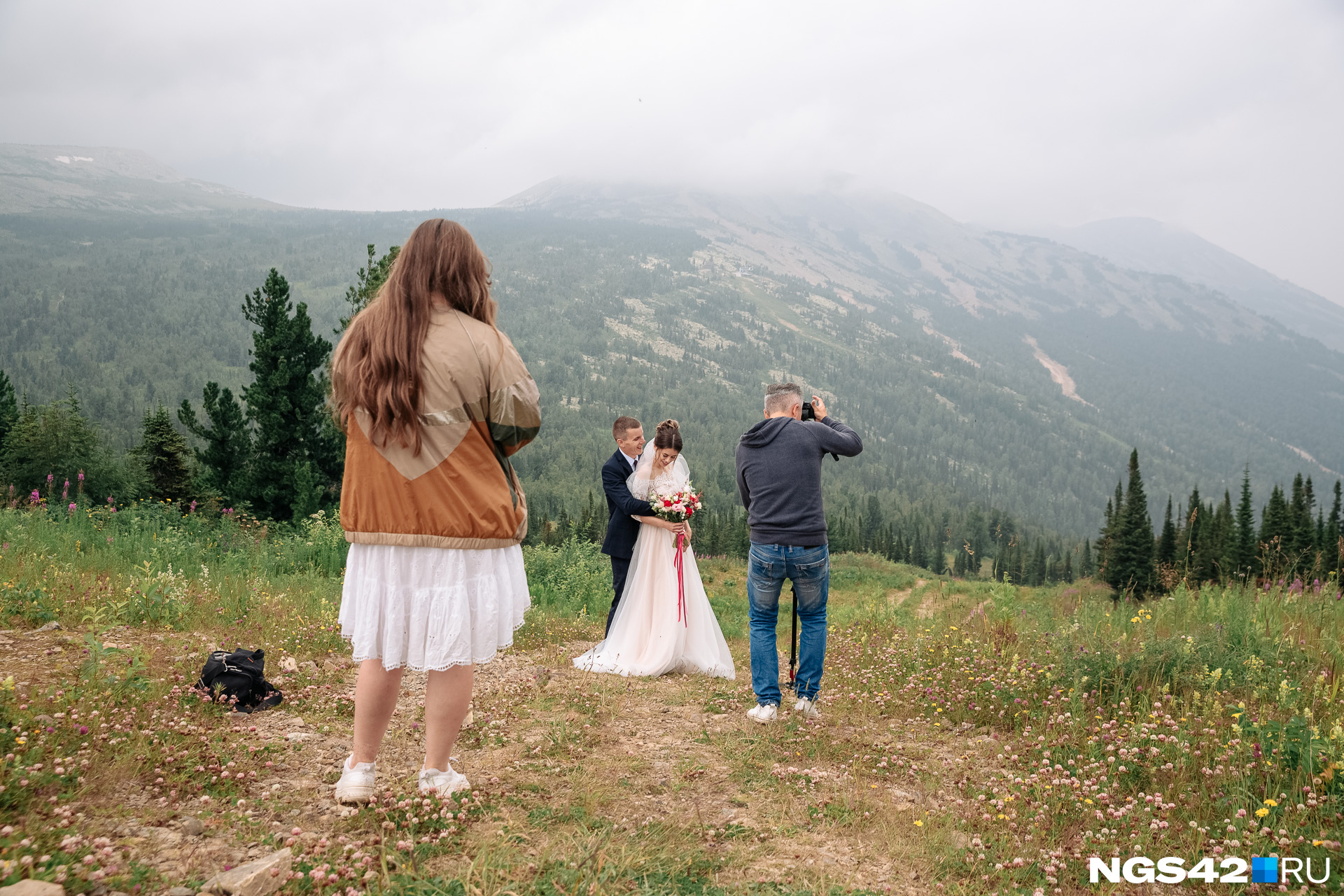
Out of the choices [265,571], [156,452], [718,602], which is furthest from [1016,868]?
[156,452]

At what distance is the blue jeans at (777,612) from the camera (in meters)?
5.77

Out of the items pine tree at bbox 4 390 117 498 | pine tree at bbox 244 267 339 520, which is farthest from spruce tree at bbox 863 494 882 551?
pine tree at bbox 4 390 117 498

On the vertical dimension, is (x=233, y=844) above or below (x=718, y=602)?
above

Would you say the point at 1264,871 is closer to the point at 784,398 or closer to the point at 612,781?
the point at 612,781

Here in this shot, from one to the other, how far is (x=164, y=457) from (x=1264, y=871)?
36979mm

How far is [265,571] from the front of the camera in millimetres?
9477

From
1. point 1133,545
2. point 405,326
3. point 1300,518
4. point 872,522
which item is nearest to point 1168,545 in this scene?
point 1133,545

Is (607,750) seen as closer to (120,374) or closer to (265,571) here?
(265,571)

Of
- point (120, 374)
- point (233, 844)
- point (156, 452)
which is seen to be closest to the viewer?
point (233, 844)

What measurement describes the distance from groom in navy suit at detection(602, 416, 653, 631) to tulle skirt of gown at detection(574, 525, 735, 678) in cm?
8

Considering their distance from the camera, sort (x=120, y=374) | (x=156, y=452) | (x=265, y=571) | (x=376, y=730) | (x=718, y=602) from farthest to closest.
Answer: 1. (x=120, y=374)
2. (x=156, y=452)
3. (x=718, y=602)
4. (x=265, y=571)
5. (x=376, y=730)

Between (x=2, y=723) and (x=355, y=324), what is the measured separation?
2703 mm

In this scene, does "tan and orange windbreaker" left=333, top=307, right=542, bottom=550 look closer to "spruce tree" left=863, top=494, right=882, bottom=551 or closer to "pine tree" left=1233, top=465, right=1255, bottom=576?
"pine tree" left=1233, top=465, right=1255, bottom=576

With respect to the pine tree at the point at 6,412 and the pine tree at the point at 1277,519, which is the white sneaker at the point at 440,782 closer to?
the pine tree at the point at 6,412
